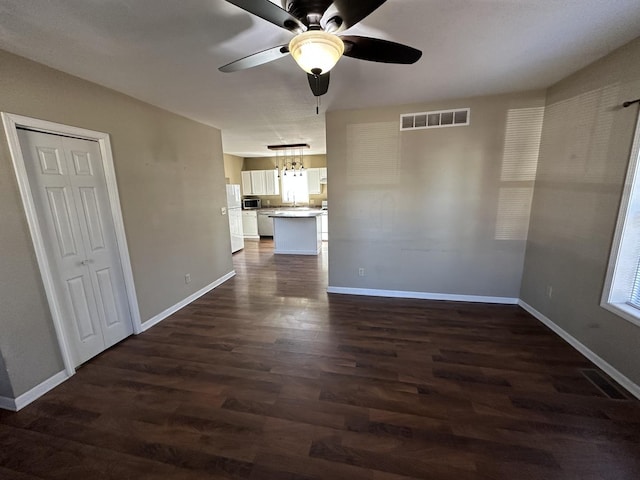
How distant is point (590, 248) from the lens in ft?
7.45

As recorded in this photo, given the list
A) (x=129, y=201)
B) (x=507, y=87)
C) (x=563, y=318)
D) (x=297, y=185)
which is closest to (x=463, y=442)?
(x=563, y=318)

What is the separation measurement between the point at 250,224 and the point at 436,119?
6.18 meters

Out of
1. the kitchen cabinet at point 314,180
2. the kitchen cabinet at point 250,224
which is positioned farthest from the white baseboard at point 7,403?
the kitchen cabinet at point 314,180

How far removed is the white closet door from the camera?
2059 millimetres

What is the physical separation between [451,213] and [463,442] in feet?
8.29

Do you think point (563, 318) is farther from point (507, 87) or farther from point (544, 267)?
point (507, 87)

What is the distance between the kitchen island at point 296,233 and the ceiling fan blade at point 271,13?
15.2 feet

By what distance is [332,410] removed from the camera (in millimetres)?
1791

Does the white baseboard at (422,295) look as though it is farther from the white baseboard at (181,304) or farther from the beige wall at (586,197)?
the white baseboard at (181,304)

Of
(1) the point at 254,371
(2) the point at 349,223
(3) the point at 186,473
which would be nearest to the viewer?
(3) the point at 186,473

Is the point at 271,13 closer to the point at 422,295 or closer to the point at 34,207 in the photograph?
the point at 34,207

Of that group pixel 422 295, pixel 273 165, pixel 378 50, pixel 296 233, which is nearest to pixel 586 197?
pixel 422 295

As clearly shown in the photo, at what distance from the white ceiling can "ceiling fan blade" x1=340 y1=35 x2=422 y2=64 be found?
0.29 metres

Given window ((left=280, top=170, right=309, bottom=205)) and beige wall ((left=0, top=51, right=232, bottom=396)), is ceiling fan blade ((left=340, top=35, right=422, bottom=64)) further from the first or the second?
window ((left=280, top=170, right=309, bottom=205))
